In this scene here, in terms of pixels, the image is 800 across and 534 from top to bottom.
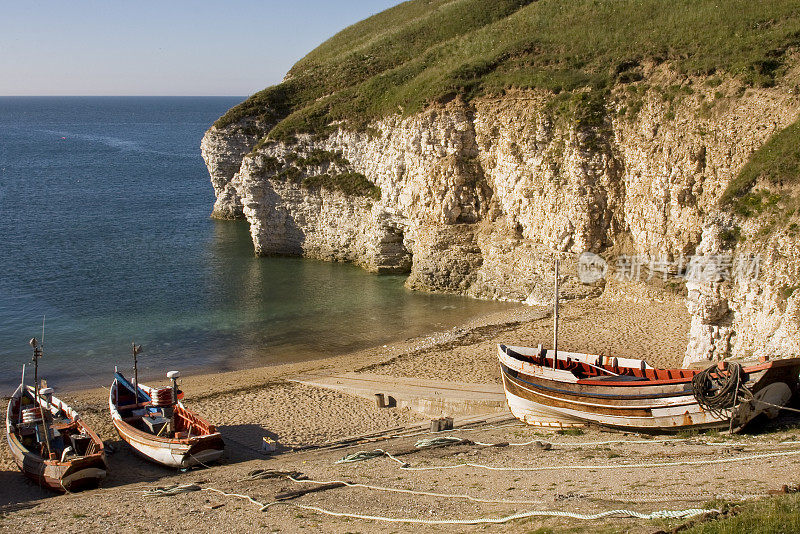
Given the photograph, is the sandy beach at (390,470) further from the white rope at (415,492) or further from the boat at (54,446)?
the boat at (54,446)

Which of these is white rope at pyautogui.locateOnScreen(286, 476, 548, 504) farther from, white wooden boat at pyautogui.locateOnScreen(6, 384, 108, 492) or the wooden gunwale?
the wooden gunwale

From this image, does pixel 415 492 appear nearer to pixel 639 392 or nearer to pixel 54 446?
pixel 639 392

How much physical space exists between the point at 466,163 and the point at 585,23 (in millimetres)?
11850

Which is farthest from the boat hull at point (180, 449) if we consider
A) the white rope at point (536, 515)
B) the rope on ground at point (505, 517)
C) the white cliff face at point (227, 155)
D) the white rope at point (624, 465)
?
the white cliff face at point (227, 155)

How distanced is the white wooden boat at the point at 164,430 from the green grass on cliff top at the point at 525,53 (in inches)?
917

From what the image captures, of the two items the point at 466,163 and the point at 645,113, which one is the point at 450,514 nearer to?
the point at 645,113

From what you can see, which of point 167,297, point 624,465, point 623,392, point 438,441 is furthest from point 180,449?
point 167,297

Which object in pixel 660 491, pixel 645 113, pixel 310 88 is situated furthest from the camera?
pixel 310 88

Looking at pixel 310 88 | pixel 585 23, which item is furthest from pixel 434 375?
pixel 310 88

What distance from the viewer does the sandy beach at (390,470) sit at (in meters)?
13.4

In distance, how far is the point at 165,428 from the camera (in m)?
21.1

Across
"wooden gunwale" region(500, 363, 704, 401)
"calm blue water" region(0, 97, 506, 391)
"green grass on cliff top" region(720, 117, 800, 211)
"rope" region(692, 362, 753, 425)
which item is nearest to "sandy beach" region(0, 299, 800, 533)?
"rope" region(692, 362, 753, 425)

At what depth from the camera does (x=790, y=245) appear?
20.4m

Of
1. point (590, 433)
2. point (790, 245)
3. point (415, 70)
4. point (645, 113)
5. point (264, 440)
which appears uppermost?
point (415, 70)
